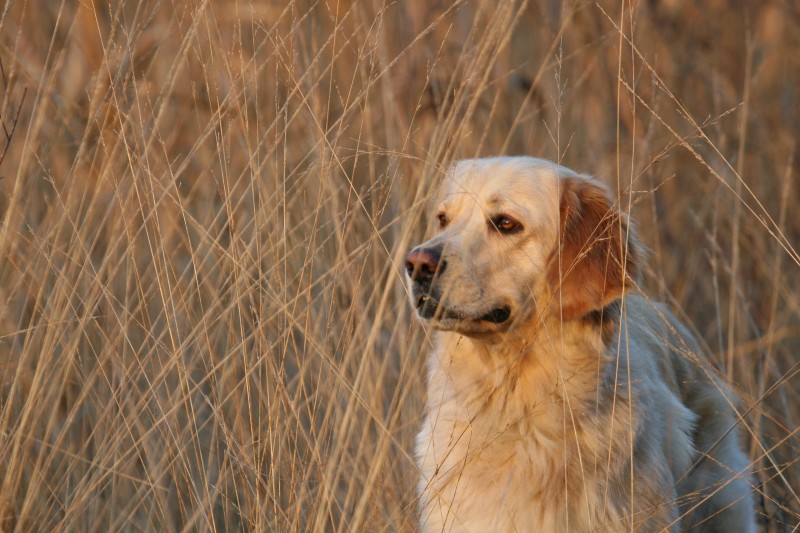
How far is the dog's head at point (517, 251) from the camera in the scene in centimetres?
233

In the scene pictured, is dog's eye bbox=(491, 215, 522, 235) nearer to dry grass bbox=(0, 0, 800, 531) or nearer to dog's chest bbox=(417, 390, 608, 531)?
dry grass bbox=(0, 0, 800, 531)

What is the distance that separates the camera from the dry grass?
2.11 meters

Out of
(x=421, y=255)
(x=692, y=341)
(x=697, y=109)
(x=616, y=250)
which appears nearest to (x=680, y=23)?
(x=697, y=109)

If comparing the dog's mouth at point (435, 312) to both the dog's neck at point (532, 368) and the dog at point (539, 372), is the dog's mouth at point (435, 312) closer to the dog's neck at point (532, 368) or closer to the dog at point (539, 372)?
the dog at point (539, 372)

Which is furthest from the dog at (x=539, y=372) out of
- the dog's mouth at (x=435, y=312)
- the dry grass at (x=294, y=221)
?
the dry grass at (x=294, y=221)

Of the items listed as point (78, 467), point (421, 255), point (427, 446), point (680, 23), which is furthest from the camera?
point (680, 23)

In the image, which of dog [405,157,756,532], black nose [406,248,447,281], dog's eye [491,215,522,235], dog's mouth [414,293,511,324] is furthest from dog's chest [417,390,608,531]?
dog's eye [491,215,522,235]

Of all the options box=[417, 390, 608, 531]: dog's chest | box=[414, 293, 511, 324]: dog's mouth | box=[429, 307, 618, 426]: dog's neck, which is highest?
box=[414, 293, 511, 324]: dog's mouth

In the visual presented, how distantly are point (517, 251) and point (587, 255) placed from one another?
0.21 metres

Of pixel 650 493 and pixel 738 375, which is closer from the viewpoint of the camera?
pixel 650 493

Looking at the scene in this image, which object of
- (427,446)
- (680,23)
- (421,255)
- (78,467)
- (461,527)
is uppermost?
(680,23)

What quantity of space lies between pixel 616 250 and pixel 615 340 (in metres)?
0.25

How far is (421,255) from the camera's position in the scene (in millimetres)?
2279

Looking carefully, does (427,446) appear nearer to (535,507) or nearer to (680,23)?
(535,507)
